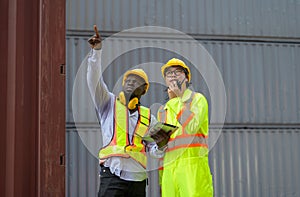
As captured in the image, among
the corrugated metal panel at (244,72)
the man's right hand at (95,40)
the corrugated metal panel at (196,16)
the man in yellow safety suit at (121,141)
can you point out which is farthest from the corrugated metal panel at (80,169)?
the man's right hand at (95,40)

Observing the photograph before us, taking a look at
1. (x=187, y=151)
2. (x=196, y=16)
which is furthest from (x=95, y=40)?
(x=196, y=16)

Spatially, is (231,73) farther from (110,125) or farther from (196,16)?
(110,125)

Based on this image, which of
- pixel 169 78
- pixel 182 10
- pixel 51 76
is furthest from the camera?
pixel 182 10

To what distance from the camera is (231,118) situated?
725 centimetres

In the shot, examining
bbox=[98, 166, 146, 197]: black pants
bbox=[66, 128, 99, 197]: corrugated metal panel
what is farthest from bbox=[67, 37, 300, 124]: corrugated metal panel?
bbox=[98, 166, 146, 197]: black pants

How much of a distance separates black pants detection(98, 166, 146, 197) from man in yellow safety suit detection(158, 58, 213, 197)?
27 cm

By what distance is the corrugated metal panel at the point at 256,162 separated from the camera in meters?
7.13

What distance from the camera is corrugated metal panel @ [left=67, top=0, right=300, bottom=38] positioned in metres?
7.06
